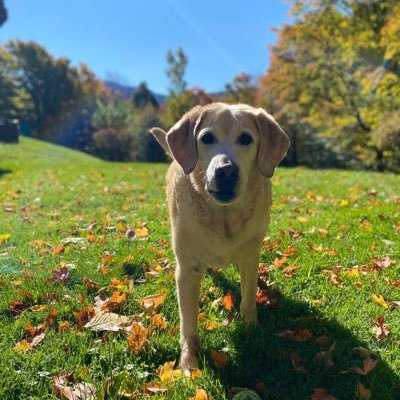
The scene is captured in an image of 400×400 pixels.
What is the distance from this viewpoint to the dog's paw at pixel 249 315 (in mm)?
3037

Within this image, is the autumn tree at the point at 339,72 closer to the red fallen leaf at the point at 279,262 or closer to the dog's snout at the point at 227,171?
the red fallen leaf at the point at 279,262

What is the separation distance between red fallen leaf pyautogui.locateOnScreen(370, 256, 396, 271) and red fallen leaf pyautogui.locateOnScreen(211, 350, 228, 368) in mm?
1968

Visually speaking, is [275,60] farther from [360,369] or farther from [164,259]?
[360,369]

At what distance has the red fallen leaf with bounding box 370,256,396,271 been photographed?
3.87 meters

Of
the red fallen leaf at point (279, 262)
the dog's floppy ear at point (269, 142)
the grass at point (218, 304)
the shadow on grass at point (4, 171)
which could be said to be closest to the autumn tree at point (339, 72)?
the shadow on grass at point (4, 171)

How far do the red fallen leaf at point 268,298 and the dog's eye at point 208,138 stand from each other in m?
1.40

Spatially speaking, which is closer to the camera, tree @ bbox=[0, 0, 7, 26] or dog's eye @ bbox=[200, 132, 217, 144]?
dog's eye @ bbox=[200, 132, 217, 144]

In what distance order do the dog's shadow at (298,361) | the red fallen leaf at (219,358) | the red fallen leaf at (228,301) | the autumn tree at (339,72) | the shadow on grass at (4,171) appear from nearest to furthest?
the dog's shadow at (298,361) < the red fallen leaf at (219,358) < the red fallen leaf at (228,301) < the shadow on grass at (4,171) < the autumn tree at (339,72)

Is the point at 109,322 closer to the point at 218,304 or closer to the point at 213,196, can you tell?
the point at 218,304

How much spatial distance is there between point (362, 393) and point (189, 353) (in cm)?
101

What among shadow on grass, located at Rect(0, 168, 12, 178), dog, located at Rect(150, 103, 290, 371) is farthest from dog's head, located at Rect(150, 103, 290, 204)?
shadow on grass, located at Rect(0, 168, 12, 178)

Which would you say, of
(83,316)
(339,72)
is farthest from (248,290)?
(339,72)

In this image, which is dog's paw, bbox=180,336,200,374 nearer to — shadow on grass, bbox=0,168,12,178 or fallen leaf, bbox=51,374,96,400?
fallen leaf, bbox=51,374,96,400

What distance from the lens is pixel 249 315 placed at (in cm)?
→ 306
